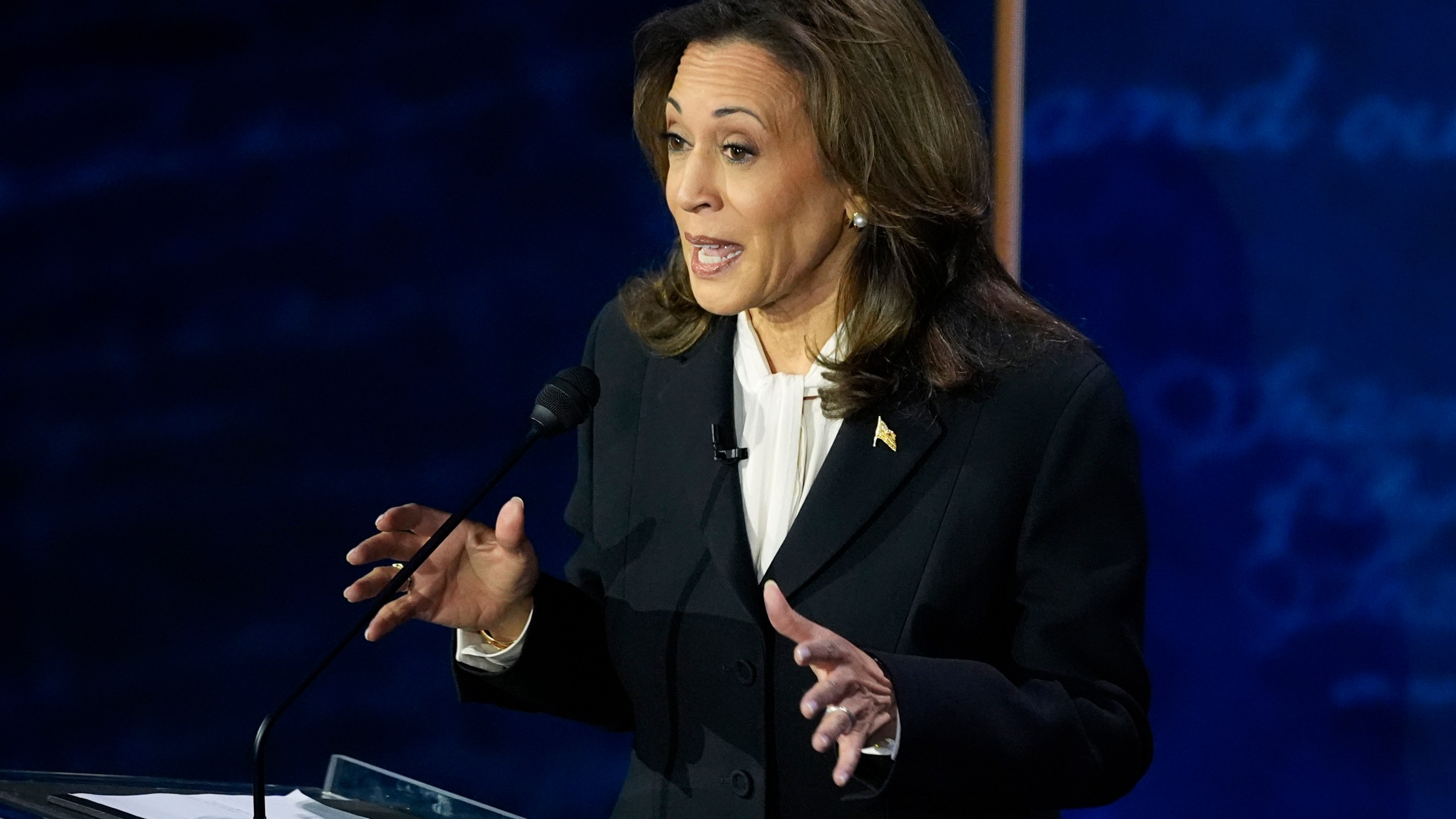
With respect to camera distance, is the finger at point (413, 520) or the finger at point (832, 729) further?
the finger at point (413, 520)

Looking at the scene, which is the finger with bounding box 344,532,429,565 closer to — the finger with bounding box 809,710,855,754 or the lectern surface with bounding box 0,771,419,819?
the lectern surface with bounding box 0,771,419,819

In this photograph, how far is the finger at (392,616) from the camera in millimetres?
1497

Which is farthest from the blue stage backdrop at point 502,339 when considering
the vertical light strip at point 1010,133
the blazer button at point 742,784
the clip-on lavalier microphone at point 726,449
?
the blazer button at point 742,784

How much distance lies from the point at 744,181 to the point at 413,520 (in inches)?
19.7

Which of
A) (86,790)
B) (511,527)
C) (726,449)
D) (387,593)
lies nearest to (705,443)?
(726,449)

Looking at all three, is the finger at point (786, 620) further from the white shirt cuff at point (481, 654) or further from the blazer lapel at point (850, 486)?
the white shirt cuff at point (481, 654)

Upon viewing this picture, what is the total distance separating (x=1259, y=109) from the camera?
2.69 metres

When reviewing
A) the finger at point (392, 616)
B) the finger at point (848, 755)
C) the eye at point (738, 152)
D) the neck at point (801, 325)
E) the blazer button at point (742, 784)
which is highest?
the eye at point (738, 152)

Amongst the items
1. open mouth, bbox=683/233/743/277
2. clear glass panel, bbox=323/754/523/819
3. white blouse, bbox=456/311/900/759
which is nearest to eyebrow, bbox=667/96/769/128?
open mouth, bbox=683/233/743/277

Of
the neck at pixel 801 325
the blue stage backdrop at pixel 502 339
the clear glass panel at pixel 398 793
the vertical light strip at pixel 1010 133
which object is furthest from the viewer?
the vertical light strip at pixel 1010 133

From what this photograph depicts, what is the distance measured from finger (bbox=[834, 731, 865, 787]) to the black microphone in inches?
14.7

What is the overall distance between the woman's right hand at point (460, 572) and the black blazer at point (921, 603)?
0.06m

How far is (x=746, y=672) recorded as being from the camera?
66.7 inches

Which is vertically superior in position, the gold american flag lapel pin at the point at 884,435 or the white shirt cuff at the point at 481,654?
the gold american flag lapel pin at the point at 884,435
